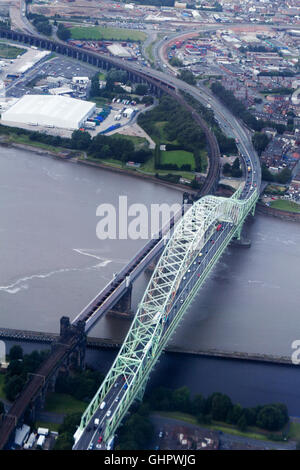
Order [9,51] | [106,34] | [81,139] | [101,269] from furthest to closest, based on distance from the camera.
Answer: [106,34] → [9,51] → [81,139] → [101,269]

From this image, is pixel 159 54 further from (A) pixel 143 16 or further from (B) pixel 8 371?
(B) pixel 8 371

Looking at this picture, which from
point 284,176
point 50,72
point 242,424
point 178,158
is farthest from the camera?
point 50,72

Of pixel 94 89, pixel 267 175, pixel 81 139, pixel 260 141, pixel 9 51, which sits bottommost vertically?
pixel 267 175

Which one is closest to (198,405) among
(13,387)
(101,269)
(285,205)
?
(13,387)

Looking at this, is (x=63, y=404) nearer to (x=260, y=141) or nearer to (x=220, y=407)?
(x=220, y=407)

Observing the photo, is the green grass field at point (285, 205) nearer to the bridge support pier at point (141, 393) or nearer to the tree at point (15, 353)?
the bridge support pier at point (141, 393)

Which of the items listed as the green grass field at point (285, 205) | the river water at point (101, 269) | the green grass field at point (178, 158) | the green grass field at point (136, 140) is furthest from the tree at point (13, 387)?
the green grass field at point (136, 140)
